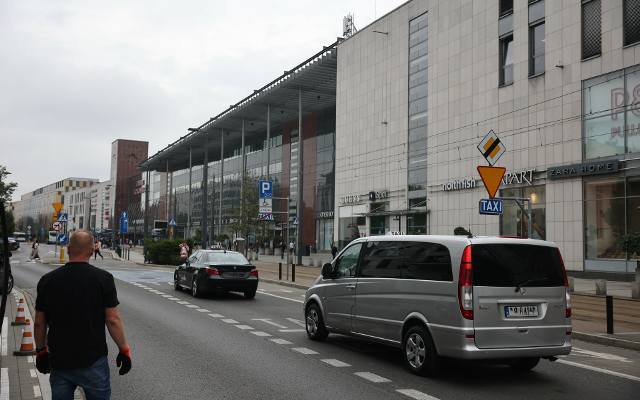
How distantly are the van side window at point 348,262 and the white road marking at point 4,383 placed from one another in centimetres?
482

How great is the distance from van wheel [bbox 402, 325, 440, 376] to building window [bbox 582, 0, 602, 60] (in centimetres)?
2456

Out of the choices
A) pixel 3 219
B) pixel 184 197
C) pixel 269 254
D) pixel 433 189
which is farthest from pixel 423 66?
pixel 184 197

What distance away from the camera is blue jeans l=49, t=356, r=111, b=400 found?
4.10m

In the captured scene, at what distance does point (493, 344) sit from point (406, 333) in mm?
1202

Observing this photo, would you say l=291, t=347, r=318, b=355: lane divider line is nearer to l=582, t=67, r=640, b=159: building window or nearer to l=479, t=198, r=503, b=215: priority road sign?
l=479, t=198, r=503, b=215: priority road sign

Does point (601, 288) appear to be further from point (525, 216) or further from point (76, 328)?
point (76, 328)

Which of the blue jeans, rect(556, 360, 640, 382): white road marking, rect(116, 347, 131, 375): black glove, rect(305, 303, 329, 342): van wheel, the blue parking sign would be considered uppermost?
the blue parking sign

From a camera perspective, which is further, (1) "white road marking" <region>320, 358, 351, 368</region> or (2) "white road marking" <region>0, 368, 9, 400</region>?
(1) "white road marking" <region>320, 358, 351, 368</region>

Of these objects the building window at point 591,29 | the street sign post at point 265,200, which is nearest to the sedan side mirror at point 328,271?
the building window at point 591,29

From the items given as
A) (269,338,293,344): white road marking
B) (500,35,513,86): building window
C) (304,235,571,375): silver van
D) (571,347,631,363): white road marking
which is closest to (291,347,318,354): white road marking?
(269,338,293,344): white road marking

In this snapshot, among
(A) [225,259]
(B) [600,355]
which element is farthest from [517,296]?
(A) [225,259]

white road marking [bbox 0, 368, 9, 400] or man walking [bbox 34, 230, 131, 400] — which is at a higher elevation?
man walking [bbox 34, 230, 131, 400]

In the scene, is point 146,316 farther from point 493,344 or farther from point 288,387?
point 493,344

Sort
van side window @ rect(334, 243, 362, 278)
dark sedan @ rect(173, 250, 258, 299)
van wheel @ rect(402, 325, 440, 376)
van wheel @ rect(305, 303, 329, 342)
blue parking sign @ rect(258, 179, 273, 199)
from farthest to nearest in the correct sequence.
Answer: blue parking sign @ rect(258, 179, 273, 199) → dark sedan @ rect(173, 250, 258, 299) → van wheel @ rect(305, 303, 329, 342) → van side window @ rect(334, 243, 362, 278) → van wheel @ rect(402, 325, 440, 376)
